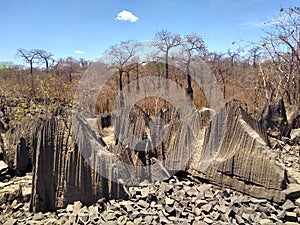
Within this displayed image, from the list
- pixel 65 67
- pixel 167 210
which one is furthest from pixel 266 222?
pixel 65 67

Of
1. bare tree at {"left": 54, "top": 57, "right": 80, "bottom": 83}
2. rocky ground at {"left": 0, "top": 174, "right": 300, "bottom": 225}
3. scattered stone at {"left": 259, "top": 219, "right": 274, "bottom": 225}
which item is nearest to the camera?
scattered stone at {"left": 259, "top": 219, "right": 274, "bottom": 225}

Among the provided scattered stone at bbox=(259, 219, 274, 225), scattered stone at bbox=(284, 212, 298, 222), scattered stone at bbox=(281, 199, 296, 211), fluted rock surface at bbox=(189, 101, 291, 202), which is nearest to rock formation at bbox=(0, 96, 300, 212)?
fluted rock surface at bbox=(189, 101, 291, 202)

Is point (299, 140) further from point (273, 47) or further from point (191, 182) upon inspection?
point (273, 47)

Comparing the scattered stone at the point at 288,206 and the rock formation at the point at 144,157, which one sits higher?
the rock formation at the point at 144,157

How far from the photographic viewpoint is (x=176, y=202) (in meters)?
2.98

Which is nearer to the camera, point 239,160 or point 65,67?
point 239,160

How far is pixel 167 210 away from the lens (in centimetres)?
281

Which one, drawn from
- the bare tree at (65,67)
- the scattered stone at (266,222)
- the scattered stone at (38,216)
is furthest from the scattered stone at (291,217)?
the bare tree at (65,67)

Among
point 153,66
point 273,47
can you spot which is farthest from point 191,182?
point 153,66

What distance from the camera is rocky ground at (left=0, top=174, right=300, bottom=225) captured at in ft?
8.66

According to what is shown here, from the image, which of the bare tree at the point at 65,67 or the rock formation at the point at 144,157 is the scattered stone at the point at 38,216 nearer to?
the rock formation at the point at 144,157

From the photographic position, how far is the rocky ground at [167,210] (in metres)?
2.64

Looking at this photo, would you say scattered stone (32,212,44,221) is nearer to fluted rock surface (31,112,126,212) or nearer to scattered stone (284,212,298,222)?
fluted rock surface (31,112,126,212)

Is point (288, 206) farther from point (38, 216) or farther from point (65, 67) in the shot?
point (65, 67)
